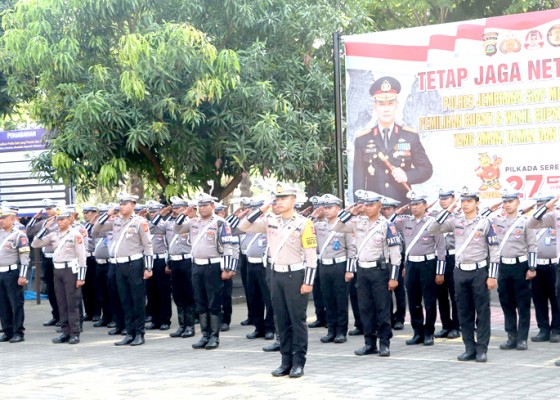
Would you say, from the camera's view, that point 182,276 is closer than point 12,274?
No

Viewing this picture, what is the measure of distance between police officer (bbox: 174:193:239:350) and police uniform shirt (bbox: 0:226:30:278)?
2.74 metres

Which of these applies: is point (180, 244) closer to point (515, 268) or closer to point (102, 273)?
point (102, 273)

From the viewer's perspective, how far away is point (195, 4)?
54.0ft

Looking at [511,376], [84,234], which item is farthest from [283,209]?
[84,234]

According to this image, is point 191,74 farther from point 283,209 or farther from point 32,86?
point 283,209

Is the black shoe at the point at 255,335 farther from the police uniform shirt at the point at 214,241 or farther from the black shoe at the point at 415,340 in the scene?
the black shoe at the point at 415,340

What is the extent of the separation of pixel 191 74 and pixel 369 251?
5485 mm

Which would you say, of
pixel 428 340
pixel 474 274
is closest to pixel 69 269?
pixel 428 340

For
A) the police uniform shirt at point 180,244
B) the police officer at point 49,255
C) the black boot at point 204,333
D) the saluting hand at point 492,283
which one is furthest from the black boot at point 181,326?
the saluting hand at point 492,283

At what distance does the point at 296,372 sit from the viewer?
10148 millimetres

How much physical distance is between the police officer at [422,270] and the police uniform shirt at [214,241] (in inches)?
90.7

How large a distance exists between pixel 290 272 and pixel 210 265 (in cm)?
263

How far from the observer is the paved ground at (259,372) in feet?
30.3

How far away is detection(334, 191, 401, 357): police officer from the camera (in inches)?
453
